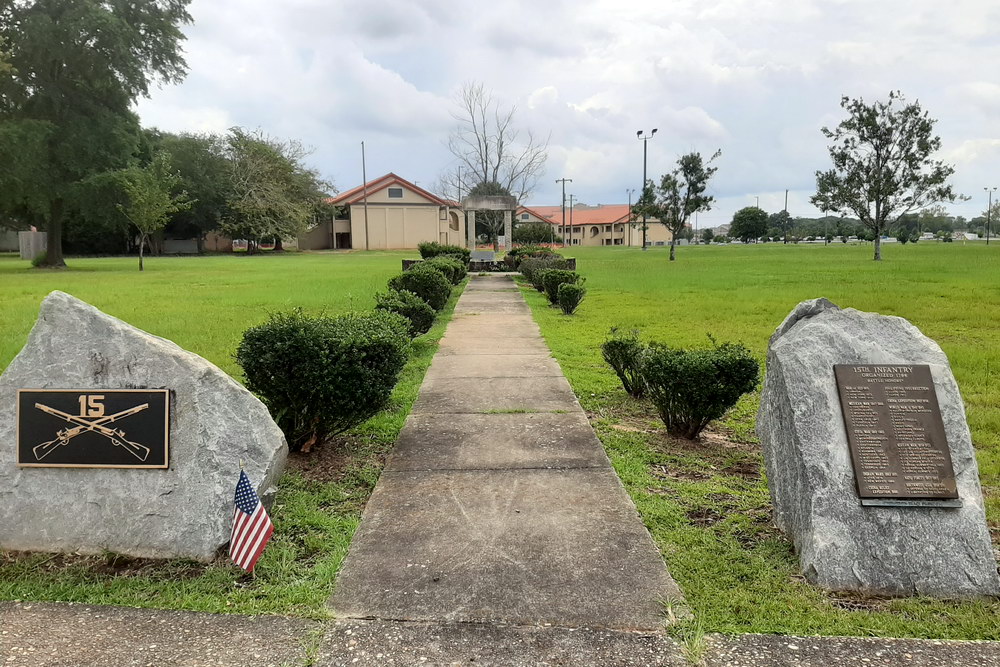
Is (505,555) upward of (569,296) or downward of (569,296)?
downward

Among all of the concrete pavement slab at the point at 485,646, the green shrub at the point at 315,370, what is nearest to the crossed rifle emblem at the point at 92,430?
the green shrub at the point at 315,370

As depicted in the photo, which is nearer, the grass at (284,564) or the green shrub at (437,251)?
the grass at (284,564)

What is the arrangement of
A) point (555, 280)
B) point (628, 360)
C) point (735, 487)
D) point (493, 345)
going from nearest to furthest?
point (735, 487) → point (628, 360) → point (493, 345) → point (555, 280)

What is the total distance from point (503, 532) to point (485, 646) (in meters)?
0.97

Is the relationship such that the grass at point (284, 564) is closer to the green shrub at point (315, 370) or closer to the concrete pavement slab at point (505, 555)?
the concrete pavement slab at point (505, 555)

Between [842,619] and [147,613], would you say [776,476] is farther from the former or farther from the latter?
[147,613]

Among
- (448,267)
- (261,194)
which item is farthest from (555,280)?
(261,194)

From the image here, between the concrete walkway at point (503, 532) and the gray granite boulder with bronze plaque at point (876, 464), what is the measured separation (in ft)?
2.61

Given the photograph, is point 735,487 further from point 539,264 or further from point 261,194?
point 261,194

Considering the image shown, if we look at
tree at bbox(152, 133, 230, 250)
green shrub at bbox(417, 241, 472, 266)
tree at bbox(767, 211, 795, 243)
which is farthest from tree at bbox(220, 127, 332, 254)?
tree at bbox(767, 211, 795, 243)

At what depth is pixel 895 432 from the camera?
325 cm

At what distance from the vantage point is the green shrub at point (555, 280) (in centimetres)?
1486

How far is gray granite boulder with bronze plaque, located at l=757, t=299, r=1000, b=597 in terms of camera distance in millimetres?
3055

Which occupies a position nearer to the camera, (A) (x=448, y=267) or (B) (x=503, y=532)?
(B) (x=503, y=532)
